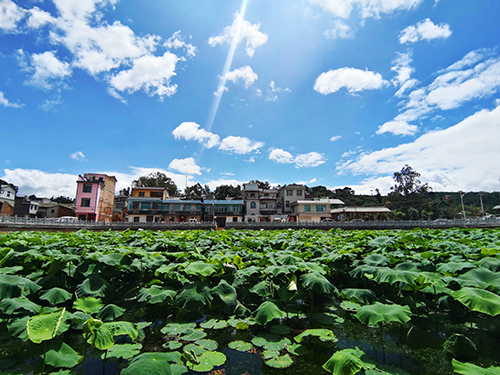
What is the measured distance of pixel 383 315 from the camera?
268 cm

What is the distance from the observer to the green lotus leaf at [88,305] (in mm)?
3057

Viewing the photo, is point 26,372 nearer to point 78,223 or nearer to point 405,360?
point 405,360

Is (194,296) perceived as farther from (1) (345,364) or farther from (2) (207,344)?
(1) (345,364)

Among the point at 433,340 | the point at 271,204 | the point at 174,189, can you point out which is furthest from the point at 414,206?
the point at 433,340

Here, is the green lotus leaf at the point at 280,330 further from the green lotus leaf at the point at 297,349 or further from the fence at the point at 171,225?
the fence at the point at 171,225

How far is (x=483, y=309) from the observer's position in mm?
2572

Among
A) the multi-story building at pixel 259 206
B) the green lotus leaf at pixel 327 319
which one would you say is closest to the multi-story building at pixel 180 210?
the multi-story building at pixel 259 206

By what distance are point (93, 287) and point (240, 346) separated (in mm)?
2394

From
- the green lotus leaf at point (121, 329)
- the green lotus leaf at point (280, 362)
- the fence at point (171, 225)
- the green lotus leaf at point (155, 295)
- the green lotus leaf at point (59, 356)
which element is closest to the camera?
the green lotus leaf at point (59, 356)

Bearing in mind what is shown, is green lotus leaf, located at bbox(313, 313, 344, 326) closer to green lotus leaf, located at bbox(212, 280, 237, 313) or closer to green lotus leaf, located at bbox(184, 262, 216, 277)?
green lotus leaf, located at bbox(212, 280, 237, 313)

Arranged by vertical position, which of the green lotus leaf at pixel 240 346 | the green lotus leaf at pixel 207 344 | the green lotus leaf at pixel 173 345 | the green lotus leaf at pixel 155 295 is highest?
the green lotus leaf at pixel 155 295

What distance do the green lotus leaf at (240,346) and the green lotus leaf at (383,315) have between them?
58.7 inches

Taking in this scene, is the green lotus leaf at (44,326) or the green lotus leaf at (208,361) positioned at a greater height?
the green lotus leaf at (44,326)

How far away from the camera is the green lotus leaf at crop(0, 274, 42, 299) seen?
9.62 ft
